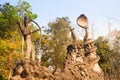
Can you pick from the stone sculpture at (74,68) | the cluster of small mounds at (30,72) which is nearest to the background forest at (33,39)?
the stone sculpture at (74,68)

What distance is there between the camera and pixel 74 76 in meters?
9.66

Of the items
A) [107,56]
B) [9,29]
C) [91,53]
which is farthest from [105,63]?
[91,53]

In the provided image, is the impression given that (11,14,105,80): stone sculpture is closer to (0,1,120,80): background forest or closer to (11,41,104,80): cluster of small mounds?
(11,41,104,80): cluster of small mounds

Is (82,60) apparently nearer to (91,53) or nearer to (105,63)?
(91,53)

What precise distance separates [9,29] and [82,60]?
11784mm

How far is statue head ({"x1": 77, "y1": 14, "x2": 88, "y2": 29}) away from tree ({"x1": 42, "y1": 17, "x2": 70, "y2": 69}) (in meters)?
13.8

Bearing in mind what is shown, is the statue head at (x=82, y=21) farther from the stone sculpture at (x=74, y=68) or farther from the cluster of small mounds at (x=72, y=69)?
the cluster of small mounds at (x=72, y=69)

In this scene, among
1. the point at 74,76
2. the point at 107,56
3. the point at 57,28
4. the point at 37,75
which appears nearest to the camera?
the point at 37,75

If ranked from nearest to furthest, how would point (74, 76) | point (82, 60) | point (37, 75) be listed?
point (37, 75), point (74, 76), point (82, 60)

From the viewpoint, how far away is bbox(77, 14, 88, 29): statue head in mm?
11186

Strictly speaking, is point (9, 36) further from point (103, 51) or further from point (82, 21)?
point (82, 21)

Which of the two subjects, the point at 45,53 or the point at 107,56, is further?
the point at 45,53

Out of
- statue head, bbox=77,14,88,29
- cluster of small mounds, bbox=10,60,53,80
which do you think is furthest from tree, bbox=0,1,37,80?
cluster of small mounds, bbox=10,60,53,80

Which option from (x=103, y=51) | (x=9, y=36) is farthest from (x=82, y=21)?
(x=103, y=51)
